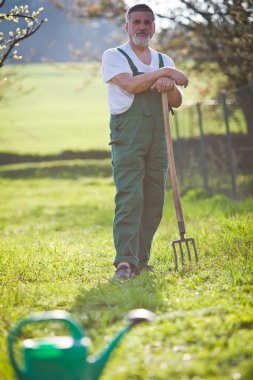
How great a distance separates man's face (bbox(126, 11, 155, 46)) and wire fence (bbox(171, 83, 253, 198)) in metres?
4.91

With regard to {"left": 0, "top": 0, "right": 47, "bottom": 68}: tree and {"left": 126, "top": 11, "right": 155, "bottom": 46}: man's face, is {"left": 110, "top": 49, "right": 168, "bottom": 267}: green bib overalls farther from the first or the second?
{"left": 0, "top": 0, "right": 47, "bottom": 68}: tree

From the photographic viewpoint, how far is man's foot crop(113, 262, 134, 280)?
512cm

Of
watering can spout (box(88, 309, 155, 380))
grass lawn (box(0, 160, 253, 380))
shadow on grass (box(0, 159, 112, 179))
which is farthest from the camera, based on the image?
shadow on grass (box(0, 159, 112, 179))

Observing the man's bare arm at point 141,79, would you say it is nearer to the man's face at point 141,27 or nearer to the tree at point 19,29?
the man's face at point 141,27

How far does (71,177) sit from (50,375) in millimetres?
23583

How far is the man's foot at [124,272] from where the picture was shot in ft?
16.8

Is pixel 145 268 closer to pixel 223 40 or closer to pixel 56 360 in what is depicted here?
pixel 56 360

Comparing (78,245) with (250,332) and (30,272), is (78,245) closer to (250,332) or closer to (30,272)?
(30,272)

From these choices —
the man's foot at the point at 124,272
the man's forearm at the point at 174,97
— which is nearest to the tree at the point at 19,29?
the man's forearm at the point at 174,97

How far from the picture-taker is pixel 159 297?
424 centimetres

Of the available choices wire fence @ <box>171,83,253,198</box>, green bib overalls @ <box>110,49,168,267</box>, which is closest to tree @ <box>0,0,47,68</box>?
green bib overalls @ <box>110,49,168,267</box>

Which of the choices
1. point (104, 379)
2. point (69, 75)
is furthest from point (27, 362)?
point (69, 75)

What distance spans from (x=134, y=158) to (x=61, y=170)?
2277 centimetres

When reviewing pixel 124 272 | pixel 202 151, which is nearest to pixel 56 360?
pixel 124 272
